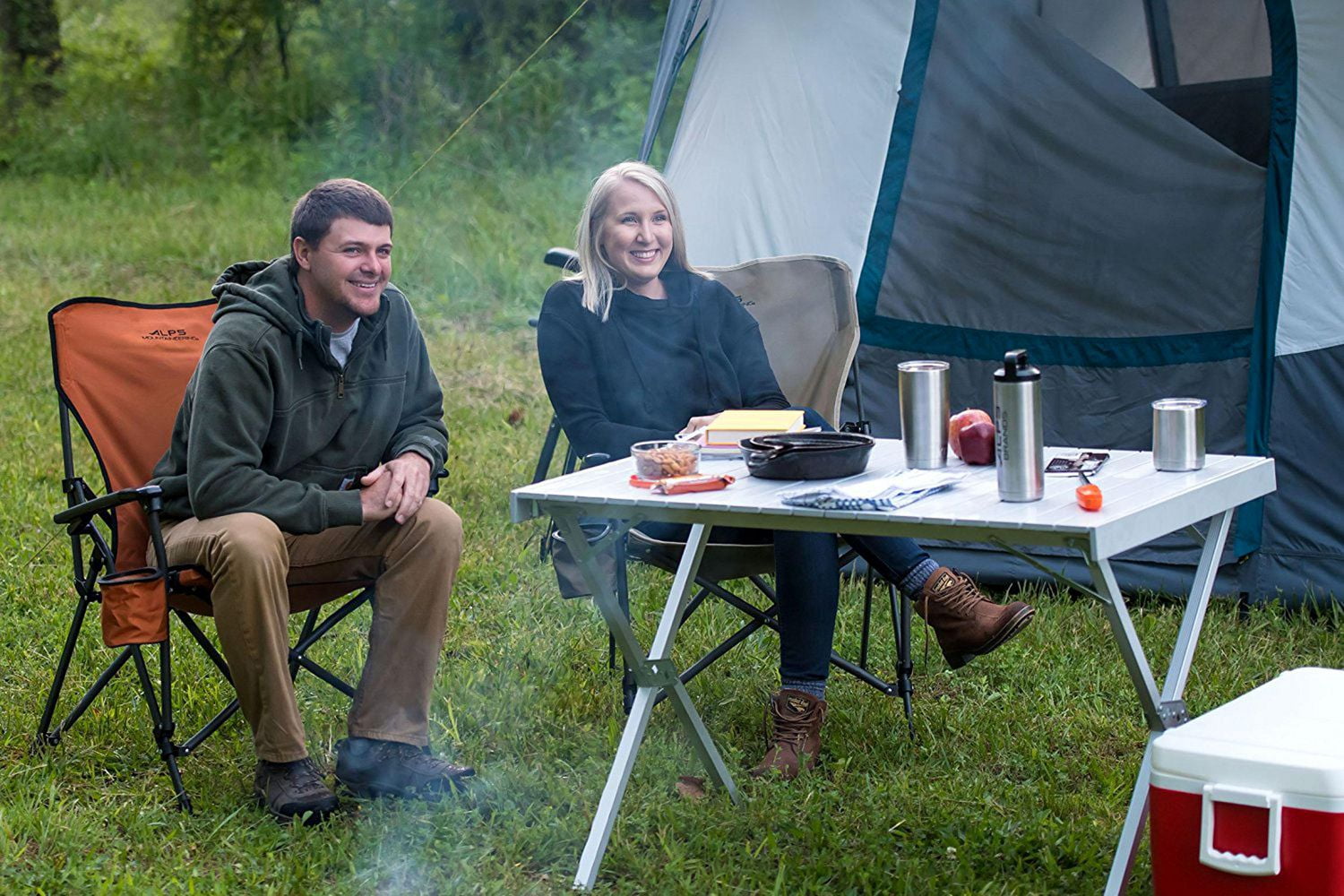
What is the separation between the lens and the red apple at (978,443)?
2.39 m

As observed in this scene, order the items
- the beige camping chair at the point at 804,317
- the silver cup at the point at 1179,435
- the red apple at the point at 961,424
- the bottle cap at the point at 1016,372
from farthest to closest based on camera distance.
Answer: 1. the beige camping chair at the point at 804,317
2. the red apple at the point at 961,424
3. the silver cup at the point at 1179,435
4. the bottle cap at the point at 1016,372

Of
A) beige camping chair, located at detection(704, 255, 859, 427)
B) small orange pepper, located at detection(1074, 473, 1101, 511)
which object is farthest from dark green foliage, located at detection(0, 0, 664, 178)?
small orange pepper, located at detection(1074, 473, 1101, 511)

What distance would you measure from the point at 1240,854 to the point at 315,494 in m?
1.57

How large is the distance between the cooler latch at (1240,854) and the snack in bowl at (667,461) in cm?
85

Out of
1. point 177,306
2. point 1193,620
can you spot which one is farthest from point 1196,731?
point 177,306

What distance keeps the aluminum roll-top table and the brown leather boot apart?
23cm

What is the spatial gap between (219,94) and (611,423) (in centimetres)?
797

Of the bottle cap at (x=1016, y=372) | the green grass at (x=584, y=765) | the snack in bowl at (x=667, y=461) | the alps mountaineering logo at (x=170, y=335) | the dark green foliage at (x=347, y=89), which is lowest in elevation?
the green grass at (x=584, y=765)

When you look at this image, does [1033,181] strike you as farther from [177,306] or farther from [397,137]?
[397,137]

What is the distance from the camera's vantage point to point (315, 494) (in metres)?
2.74

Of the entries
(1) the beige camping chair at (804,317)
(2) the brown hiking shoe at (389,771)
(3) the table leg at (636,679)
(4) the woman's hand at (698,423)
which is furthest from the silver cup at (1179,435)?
(2) the brown hiking shoe at (389,771)

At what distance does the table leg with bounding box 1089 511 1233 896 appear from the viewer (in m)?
2.11

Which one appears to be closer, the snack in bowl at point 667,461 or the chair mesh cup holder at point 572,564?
the snack in bowl at point 667,461

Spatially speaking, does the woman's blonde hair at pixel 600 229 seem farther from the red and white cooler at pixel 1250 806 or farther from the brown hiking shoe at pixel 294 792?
the red and white cooler at pixel 1250 806
